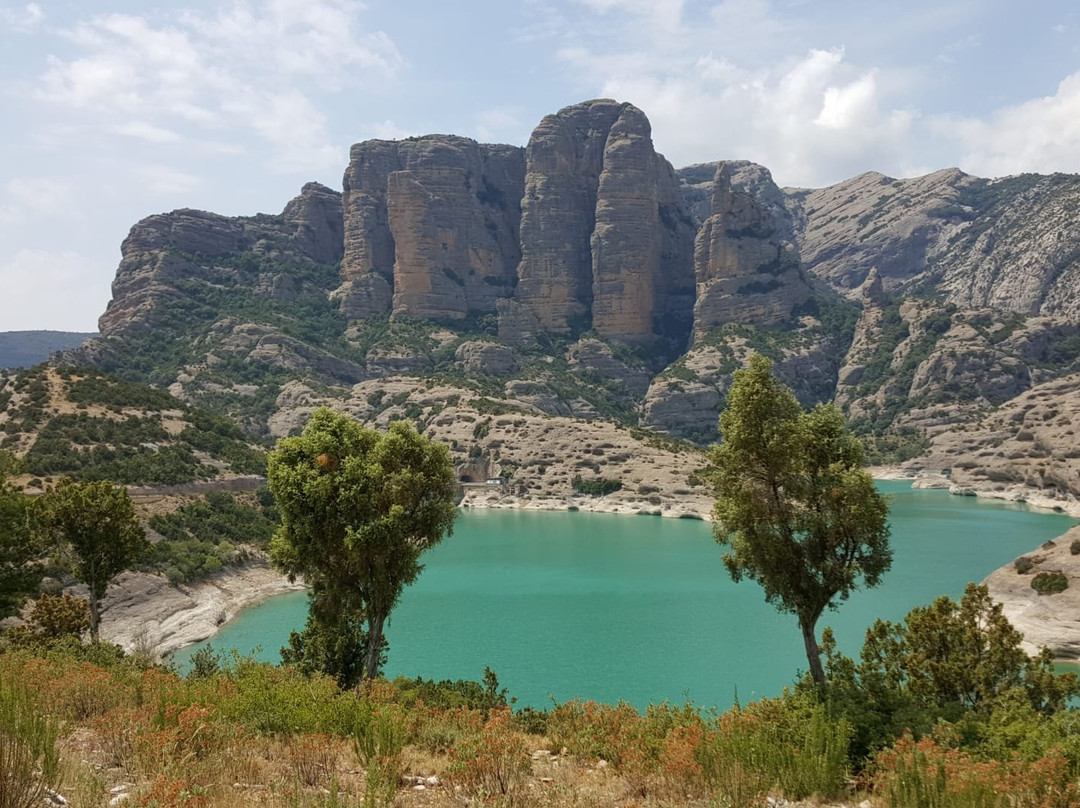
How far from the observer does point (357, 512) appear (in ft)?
63.1

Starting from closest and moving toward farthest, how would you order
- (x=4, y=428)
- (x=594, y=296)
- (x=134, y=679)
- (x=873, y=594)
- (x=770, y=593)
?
(x=134, y=679) → (x=770, y=593) → (x=873, y=594) → (x=4, y=428) → (x=594, y=296)

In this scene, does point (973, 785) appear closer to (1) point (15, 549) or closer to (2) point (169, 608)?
(1) point (15, 549)

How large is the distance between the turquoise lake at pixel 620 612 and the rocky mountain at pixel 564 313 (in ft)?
159

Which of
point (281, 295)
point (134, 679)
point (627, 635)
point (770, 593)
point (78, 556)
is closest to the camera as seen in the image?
point (134, 679)

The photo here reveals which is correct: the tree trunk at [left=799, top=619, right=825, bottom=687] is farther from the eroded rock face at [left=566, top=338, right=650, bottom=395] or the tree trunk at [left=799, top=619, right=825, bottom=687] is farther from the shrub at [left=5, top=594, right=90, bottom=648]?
the eroded rock face at [left=566, top=338, right=650, bottom=395]

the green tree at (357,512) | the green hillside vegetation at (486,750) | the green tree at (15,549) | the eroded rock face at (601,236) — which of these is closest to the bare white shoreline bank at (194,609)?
the green tree at (15,549)

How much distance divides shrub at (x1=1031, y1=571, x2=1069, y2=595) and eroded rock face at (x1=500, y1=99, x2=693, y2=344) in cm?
14592

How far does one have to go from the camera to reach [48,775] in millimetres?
6602

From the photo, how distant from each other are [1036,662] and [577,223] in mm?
185645

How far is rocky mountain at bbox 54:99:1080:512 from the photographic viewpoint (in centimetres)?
14025

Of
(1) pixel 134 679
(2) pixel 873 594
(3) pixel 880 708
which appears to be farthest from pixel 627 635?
(1) pixel 134 679

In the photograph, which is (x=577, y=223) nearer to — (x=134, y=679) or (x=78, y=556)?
(x=78, y=556)

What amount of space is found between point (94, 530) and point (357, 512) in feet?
50.3

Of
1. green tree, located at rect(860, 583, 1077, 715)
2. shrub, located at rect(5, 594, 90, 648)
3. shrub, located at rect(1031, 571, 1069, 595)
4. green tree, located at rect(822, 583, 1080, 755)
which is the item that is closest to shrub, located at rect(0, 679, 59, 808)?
green tree, located at rect(822, 583, 1080, 755)
